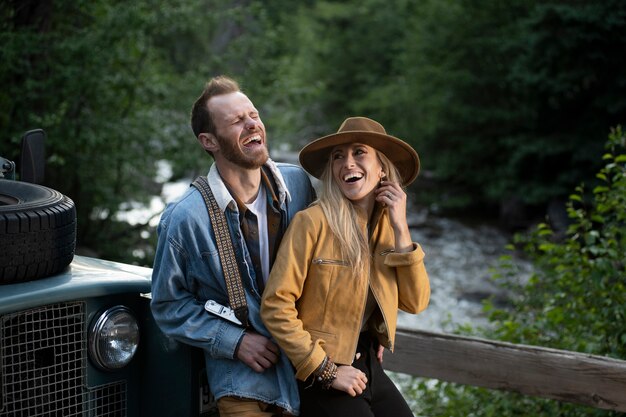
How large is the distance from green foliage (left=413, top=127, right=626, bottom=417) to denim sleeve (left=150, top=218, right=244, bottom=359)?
276 cm

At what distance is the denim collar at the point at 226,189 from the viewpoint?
116 inches

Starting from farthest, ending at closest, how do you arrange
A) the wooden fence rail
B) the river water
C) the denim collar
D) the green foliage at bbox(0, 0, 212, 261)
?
1. the river water
2. the green foliage at bbox(0, 0, 212, 261)
3. the wooden fence rail
4. the denim collar

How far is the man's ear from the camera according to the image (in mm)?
3039

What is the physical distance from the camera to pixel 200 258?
9.52ft

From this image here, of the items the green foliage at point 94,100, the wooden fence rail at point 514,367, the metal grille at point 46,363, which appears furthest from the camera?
the green foliage at point 94,100

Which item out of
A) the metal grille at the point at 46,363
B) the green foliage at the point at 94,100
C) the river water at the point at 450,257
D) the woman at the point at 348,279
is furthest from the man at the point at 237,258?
the river water at the point at 450,257

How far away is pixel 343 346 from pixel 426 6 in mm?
19146

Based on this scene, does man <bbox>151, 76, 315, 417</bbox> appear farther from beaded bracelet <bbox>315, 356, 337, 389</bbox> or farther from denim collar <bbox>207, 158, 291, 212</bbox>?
beaded bracelet <bbox>315, 356, 337, 389</bbox>

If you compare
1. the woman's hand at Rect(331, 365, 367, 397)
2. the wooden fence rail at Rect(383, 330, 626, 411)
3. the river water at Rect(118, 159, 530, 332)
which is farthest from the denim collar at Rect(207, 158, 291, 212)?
the river water at Rect(118, 159, 530, 332)

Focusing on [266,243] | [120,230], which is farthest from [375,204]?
[120,230]

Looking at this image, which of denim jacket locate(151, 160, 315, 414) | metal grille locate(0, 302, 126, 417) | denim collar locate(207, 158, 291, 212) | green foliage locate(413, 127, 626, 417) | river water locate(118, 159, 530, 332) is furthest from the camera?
river water locate(118, 159, 530, 332)

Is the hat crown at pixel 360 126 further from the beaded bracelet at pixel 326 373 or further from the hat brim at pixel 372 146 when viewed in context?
the beaded bracelet at pixel 326 373

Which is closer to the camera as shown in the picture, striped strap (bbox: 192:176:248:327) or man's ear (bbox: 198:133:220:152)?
striped strap (bbox: 192:176:248:327)

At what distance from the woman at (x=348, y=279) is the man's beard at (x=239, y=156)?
0.20 m
